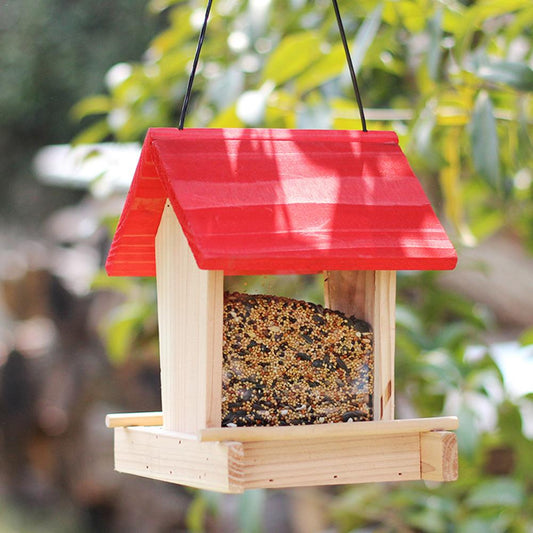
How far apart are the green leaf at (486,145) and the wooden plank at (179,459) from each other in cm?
74

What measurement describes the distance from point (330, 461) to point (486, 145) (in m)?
0.71

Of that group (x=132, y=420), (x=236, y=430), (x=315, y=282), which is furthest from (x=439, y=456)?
(x=315, y=282)

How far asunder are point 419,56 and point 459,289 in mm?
1727

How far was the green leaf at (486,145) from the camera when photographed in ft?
4.98

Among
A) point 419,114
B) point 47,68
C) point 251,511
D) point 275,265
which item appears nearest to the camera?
point 275,265

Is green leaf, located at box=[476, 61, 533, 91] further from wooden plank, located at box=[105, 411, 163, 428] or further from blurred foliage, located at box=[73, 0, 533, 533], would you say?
wooden plank, located at box=[105, 411, 163, 428]

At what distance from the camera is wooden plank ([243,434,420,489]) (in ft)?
3.33

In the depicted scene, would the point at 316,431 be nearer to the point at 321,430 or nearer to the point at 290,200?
the point at 321,430

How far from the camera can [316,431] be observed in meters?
1.00

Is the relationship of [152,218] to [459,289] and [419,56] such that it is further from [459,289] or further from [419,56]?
[459,289]

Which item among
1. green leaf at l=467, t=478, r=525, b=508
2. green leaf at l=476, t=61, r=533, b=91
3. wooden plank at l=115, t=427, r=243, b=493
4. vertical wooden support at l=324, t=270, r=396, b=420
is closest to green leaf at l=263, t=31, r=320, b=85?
green leaf at l=476, t=61, r=533, b=91

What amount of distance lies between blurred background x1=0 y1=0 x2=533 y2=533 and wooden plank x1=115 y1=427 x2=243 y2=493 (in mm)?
216

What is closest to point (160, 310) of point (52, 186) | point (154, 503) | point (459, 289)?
point (459, 289)

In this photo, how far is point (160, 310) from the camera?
120 centimetres
